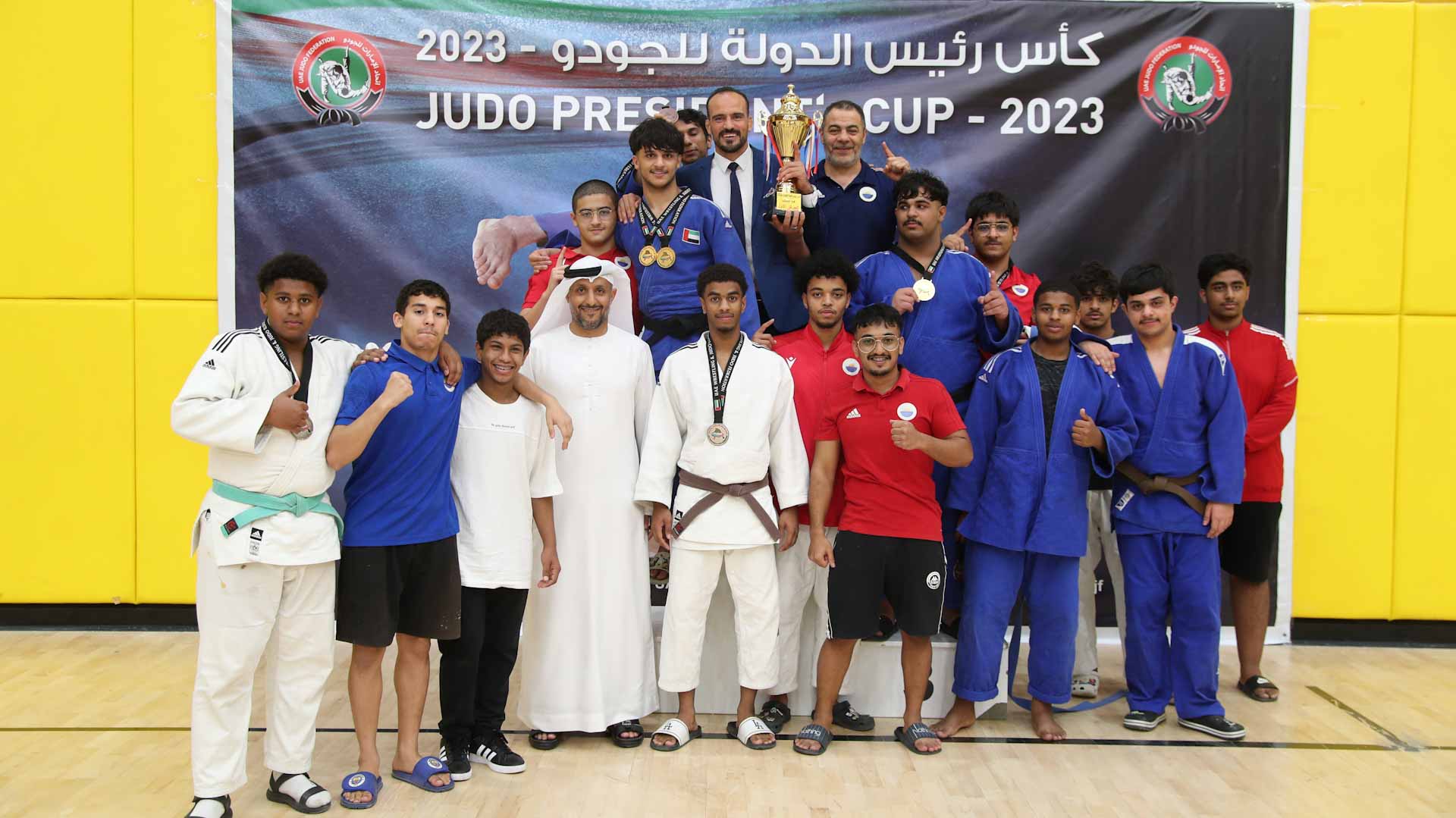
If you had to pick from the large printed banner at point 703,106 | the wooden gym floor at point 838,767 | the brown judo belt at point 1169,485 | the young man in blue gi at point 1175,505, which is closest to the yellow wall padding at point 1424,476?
the large printed banner at point 703,106

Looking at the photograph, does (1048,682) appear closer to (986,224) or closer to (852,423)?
(852,423)

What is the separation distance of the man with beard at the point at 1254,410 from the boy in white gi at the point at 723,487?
182 cm

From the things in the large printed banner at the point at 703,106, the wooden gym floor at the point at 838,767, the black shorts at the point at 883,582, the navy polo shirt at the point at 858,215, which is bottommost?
the wooden gym floor at the point at 838,767

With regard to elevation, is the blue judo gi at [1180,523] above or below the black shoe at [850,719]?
above

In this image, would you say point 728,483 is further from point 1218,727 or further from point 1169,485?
point 1218,727

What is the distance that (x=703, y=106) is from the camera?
506 cm

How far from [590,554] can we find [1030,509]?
1.50 m

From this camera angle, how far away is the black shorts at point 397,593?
3137 millimetres

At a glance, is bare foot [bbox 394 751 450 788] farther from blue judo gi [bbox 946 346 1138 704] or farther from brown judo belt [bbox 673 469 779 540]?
blue judo gi [bbox 946 346 1138 704]

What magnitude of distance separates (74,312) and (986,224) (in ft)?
13.6

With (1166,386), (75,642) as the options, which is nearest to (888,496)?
(1166,386)

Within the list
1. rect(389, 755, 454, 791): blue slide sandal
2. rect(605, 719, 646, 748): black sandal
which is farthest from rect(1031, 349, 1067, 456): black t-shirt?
rect(389, 755, 454, 791): blue slide sandal

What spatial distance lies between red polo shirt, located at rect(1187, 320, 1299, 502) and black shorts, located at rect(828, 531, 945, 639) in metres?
1.49

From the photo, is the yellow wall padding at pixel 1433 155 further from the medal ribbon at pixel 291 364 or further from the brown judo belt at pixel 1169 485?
the medal ribbon at pixel 291 364
